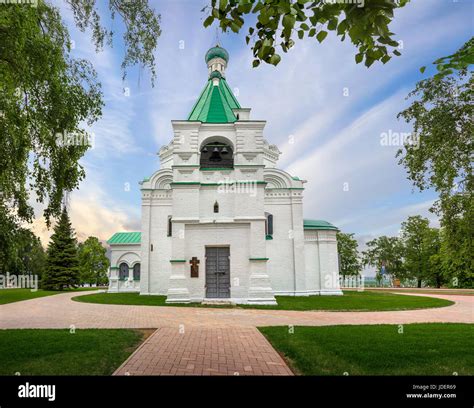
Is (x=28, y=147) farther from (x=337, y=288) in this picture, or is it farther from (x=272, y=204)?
(x=337, y=288)

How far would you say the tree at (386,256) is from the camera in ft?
153

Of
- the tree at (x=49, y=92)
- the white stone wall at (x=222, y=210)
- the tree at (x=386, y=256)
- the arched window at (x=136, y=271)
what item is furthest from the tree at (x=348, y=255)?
the tree at (x=49, y=92)

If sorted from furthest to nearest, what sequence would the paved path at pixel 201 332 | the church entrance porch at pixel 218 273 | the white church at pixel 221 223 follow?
the church entrance porch at pixel 218 273 → the white church at pixel 221 223 → the paved path at pixel 201 332

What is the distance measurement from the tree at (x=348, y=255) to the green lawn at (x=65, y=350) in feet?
131

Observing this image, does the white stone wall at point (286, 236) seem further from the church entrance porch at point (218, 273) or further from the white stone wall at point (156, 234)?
the white stone wall at point (156, 234)

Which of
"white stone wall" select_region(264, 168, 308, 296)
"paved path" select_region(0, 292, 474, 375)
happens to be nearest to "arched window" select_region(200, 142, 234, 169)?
"white stone wall" select_region(264, 168, 308, 296)

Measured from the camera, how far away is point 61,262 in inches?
1401

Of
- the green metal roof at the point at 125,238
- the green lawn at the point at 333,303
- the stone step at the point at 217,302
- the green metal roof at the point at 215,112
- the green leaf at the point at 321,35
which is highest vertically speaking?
the green metal roof at the point at 215,112

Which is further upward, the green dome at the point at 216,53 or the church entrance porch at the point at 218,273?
the green dome at the point at 216,53

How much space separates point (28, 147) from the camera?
6363 millimetres

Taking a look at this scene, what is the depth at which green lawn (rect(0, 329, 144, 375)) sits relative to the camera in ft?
→ 18.2

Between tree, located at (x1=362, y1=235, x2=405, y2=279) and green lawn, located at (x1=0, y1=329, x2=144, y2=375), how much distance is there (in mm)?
44352

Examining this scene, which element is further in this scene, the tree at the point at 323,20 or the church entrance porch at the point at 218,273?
the church entrance porch at the point at 218,273
